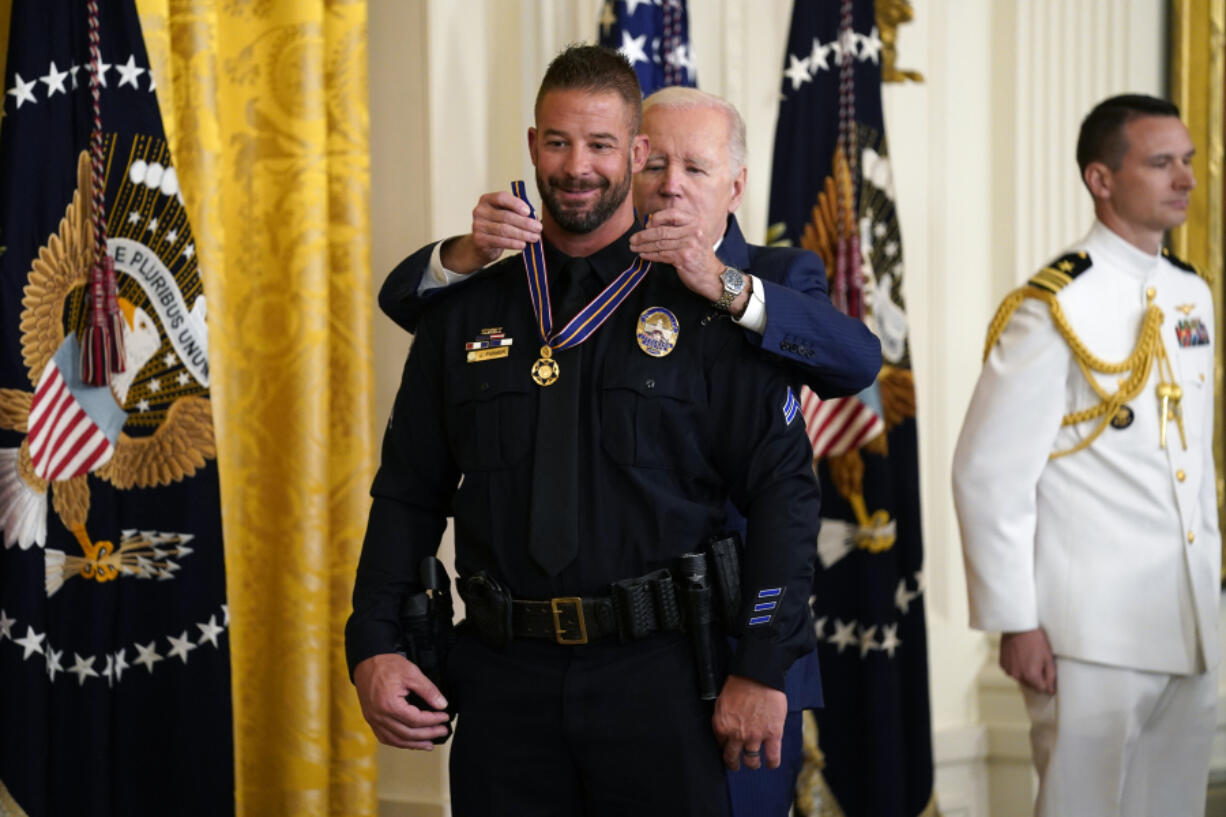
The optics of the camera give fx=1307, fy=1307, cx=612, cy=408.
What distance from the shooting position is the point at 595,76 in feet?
6.43

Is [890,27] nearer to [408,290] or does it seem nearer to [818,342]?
[818,342]

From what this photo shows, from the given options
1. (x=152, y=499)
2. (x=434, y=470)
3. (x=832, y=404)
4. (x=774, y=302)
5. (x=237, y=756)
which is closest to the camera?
(x=774, y=302)

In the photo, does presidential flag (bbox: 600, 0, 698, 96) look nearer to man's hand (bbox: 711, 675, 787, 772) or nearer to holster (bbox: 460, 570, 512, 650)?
holster (bbox: 460, 570, 512, 650)

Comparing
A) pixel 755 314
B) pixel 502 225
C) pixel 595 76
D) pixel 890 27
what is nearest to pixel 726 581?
pixel 755 314

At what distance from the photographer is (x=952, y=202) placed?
4.07m

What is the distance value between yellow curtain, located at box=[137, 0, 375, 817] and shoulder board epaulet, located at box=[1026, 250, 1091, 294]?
1.53 metres

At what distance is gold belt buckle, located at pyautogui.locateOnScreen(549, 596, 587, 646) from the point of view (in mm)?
1915

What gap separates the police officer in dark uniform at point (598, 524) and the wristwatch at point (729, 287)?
0.34 feet

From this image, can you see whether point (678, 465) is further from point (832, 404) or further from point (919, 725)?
point (919, 725)

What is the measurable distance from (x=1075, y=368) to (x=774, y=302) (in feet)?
3.90

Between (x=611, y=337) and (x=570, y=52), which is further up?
(x=570, y=52)

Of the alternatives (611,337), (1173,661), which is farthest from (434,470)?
(1173,661)

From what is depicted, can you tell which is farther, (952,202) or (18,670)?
(952,202)

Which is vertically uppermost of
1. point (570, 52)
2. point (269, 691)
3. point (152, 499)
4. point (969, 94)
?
Result: point (969, 94)
